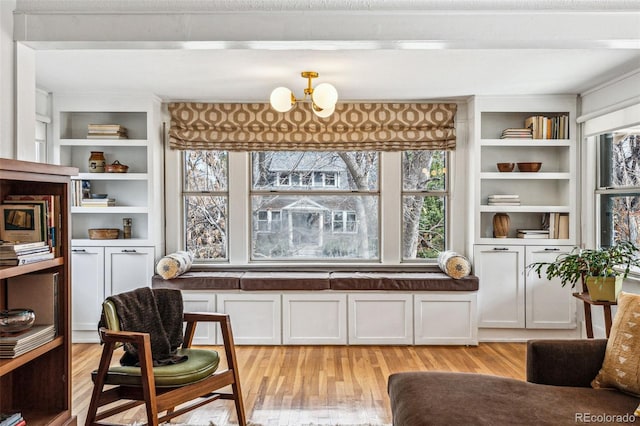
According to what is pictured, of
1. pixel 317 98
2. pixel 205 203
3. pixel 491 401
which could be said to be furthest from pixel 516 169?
pixel 491 401

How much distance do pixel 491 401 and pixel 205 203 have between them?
4.01 metres

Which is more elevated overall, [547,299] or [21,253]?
[21,253]

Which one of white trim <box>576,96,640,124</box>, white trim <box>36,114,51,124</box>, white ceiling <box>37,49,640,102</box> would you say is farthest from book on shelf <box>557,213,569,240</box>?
white trim <box>36,114,51,124</box>

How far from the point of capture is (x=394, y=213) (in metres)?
5.55

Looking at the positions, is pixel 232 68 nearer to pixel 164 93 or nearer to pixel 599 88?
pixel 164 93

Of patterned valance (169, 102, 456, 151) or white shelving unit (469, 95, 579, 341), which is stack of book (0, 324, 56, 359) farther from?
white shelving unit (469, 95, 579, 341)

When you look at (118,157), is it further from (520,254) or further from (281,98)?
(520,254)

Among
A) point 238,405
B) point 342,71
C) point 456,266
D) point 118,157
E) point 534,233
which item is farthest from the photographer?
point 118,157


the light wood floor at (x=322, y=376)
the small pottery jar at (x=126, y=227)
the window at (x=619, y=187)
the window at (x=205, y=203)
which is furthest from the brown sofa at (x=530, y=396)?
the small pottery jar at (x=126, y=227)

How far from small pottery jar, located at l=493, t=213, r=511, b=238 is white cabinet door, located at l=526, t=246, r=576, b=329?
273 millimetres

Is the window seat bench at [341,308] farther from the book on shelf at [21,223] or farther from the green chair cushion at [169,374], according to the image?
the book on shelf at [21,223]

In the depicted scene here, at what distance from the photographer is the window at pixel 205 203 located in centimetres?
563

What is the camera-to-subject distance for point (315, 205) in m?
5.68

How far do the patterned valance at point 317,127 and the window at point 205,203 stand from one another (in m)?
0.22
